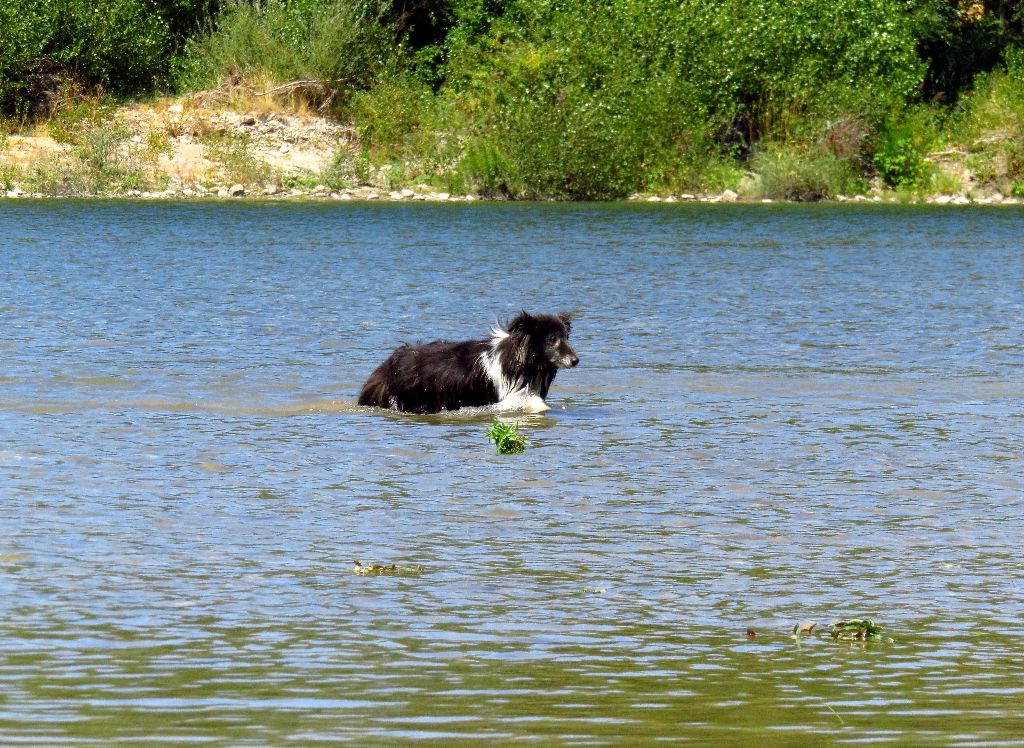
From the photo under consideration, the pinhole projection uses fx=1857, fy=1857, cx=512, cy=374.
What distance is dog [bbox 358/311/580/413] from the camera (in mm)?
12906

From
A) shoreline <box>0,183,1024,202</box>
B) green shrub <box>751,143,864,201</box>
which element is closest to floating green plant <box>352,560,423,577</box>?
shoreline <box>0,183,1024,202</box>

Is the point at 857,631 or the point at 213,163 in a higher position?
the point at 213,163

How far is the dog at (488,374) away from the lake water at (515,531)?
0.62 ft

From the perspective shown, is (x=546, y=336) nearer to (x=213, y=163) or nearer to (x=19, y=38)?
(x=213, y=163)

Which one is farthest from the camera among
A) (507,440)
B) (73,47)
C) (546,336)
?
(73,47)

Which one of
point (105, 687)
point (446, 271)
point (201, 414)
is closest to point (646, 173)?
point (446, 271)

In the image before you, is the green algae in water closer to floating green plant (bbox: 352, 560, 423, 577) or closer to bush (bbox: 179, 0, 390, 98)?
floating green plant (bbox: 352, 560, 423, 577)

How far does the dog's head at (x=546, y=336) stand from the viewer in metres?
12.8

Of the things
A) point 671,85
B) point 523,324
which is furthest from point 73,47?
point 523,324

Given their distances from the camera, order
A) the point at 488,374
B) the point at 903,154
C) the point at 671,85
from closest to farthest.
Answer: the point at 488,374, the point at 671,85, the point at 903,154

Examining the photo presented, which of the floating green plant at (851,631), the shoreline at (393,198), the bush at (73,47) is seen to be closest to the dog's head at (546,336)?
the floating green plant at (851,631)

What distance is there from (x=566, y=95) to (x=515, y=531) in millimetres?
39942

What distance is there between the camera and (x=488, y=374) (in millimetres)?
13031

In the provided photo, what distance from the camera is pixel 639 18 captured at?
49.2m
